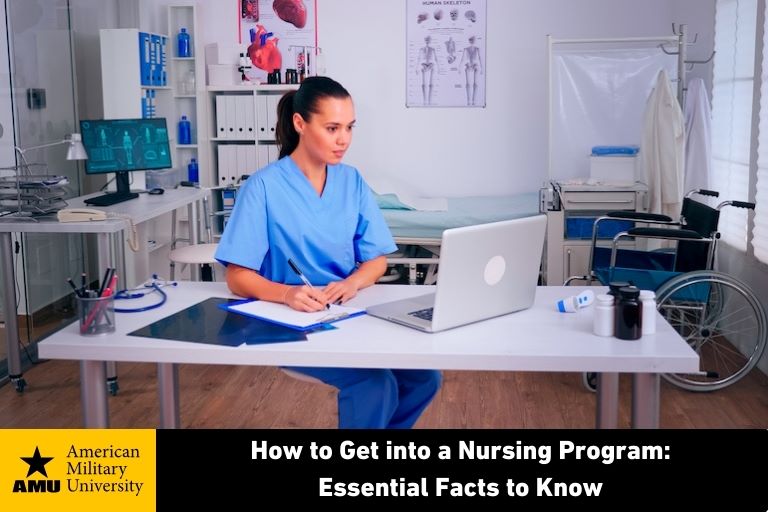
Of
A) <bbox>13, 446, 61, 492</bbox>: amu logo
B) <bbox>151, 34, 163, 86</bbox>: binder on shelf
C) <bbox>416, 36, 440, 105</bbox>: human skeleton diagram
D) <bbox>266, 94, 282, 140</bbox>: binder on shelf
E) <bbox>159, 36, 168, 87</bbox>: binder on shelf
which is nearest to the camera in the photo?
<bbox>13, 446, 61, 492</bbox>: amu logo

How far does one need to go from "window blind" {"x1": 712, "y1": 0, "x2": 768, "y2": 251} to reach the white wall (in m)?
1.05

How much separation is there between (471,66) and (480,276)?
4169 mm

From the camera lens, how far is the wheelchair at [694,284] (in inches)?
141

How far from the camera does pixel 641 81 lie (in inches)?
196

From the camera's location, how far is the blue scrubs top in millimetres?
2398

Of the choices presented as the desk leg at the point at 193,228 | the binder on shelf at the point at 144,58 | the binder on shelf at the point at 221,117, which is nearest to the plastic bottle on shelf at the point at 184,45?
the binder on shelf at the point at 221,117

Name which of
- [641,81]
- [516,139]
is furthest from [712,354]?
[516,139]

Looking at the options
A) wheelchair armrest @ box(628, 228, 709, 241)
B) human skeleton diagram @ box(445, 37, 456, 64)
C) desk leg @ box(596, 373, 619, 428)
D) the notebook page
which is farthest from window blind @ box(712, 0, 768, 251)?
the notebook page

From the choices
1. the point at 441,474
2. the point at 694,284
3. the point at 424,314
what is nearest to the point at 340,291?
the point at 424,314

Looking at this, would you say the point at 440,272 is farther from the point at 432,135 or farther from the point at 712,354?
the point at 432,135

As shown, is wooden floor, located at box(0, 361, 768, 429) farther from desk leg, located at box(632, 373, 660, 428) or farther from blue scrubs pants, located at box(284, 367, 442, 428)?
desk leg, located at box(632, 373, 660, 428)

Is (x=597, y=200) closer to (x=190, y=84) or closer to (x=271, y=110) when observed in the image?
(x=271, y=110)

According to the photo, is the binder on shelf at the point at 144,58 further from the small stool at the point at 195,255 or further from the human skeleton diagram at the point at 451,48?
the human skeleton diagram at the point at 451,48

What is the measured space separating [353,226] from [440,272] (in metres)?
0.70
